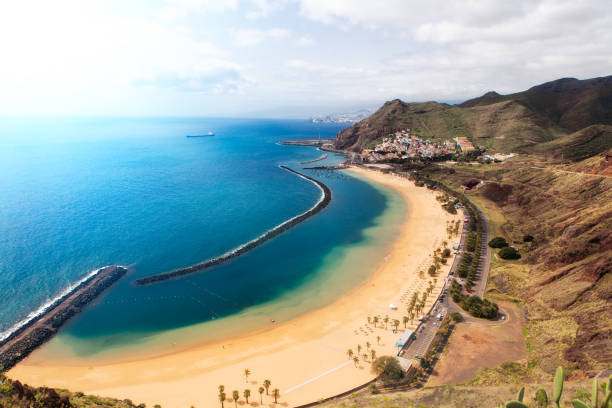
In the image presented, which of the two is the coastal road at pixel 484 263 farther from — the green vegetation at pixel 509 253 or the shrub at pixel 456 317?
the shrub at pixel 456 317

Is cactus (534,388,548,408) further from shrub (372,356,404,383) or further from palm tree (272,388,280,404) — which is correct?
palm tree (272,388,280,404)

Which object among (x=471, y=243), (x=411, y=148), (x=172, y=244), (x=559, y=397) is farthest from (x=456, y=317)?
(x=411, y=148)

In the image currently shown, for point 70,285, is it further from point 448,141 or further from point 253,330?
point 448,141

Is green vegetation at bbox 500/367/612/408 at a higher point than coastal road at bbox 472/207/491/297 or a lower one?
higher

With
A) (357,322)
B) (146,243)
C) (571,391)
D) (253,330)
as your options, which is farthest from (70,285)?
(571,391)

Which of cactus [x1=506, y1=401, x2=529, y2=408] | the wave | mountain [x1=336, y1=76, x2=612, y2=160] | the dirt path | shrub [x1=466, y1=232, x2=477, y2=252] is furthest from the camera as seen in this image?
mountain [x1=336, y1=76, x2=612, y2=160]

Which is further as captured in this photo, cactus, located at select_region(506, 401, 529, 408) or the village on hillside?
the village on hillside

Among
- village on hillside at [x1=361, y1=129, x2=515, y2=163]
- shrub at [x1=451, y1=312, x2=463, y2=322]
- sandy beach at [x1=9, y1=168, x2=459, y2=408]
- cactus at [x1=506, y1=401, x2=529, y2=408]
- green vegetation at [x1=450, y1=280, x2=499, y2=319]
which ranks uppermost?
village on hillside at [x1=361, y1=129, x2=515, y2=163]

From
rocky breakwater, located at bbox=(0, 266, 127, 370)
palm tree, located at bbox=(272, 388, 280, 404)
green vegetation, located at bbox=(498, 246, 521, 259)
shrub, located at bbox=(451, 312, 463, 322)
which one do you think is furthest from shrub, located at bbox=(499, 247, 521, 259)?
rocky breakwater, located at bbox=(0, 266, 127, 370)
